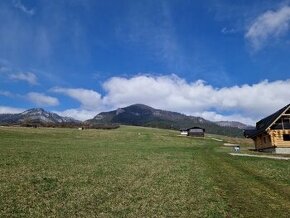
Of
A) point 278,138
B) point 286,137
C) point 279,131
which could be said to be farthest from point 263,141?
point 286,137

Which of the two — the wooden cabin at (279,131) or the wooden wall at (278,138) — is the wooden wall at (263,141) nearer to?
the wooden cabin at (279,131)

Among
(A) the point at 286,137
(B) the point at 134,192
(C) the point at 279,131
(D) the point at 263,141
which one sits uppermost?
(C) the point at 279,131

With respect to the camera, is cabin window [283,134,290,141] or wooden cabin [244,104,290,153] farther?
cabin window [283,134,290,141]

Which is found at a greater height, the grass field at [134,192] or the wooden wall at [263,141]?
the wooden wall at [263,141]

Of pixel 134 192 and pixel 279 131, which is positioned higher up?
pixel 279 131

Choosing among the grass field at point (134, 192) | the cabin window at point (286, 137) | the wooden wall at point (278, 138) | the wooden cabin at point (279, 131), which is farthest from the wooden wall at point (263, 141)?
the grass field at point (134, 192)

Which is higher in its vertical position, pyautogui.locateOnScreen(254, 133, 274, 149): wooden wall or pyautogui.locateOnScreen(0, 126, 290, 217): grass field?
pyautogui.locateOnScreen(254, 133, 274, 149): wooden wall

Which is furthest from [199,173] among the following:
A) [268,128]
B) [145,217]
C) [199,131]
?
[199,131]

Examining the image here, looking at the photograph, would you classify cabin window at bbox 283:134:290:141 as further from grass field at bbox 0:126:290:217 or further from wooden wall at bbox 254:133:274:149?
grass field at bbox 0:126:290:217

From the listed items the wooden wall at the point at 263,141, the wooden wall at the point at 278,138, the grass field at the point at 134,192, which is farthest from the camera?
the wooden wall at the point at 263,141

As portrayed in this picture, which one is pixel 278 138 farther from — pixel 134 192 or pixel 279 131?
pixel 134 192

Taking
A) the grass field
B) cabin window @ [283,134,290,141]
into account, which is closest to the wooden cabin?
cabin window @ [283,134,290,141]

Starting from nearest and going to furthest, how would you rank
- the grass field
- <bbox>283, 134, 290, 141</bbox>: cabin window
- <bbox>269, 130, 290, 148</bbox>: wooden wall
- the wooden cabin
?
1. the grass field
2. the wooden cabin
3. <bbox>269, 130, 290, 148</bbox>: wooden wall
4. <bbox>283, 134, 290, 141</bbox>: cabin window

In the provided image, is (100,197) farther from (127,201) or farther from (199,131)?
(199,131)
